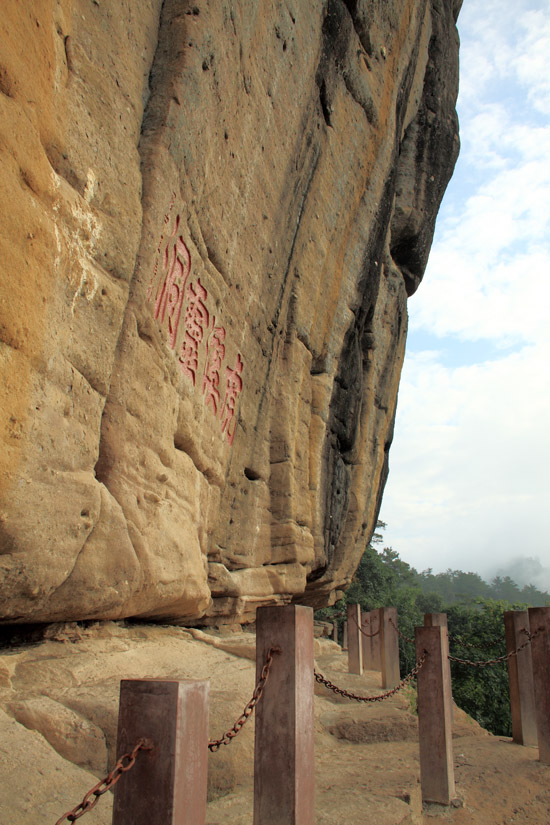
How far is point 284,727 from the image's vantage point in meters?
2.14

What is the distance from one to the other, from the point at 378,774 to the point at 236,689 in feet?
3.43

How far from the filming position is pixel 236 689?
371 cm

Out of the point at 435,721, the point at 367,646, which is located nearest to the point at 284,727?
the point at 435,721

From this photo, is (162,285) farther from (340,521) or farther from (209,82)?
(340,521)

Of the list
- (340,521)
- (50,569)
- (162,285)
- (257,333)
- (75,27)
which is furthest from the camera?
(340,521)

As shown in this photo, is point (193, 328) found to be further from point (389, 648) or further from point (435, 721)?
point (389, 648)

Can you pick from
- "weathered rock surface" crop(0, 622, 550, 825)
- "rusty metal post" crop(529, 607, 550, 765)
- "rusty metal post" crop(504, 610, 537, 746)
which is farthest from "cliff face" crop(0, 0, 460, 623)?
"rusty metal post" crop(529, 607, 550, 765)

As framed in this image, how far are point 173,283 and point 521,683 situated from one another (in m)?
4.31

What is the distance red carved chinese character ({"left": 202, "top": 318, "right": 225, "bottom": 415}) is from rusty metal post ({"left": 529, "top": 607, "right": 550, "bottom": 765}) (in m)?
2.92

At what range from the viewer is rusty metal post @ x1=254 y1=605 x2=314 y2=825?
6.91 ft

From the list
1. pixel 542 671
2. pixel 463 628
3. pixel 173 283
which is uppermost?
pixel 173 283

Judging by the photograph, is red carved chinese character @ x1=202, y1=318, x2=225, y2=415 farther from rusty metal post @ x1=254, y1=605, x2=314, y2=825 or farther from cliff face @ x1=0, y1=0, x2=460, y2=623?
rusty metal post @ x1=254, y1=605, x2=314, y2=825

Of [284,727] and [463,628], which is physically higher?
[284,727]

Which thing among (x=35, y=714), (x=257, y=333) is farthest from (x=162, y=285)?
(x=35, y=714)
